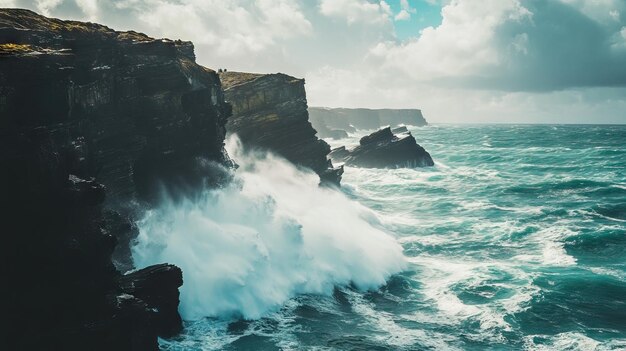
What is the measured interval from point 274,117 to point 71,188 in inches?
1529

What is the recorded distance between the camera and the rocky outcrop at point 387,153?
8988 centimetres

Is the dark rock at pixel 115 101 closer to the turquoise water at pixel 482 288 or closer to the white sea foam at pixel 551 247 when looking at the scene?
the turquoise water at pixel 482 288

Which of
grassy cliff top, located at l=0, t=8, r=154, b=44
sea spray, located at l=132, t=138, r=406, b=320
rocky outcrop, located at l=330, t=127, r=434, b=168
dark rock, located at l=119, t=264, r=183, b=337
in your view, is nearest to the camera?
dark rock, located at l=119, t=264, r=183, b=337

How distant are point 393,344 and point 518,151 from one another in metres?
98.4

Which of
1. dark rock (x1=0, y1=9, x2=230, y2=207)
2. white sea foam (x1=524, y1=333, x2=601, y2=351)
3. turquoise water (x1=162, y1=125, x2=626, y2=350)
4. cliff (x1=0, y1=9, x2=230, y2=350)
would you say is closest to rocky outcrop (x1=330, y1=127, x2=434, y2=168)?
turquoise water (x1=162, y1=125, x2=626, y2=350)

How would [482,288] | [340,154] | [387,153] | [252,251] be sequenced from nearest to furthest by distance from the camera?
[482,288] < [252,251] < [387,153] < [340,154]

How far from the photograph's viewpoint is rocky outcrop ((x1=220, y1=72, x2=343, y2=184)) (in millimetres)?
54031

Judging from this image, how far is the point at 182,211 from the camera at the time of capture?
105 feet

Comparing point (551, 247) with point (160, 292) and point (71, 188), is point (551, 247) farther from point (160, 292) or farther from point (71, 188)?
point (71, 188)

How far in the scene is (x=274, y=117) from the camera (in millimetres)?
56031

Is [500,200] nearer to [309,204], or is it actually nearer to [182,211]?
[309,204]

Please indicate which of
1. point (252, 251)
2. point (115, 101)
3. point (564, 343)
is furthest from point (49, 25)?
point (564, 343)

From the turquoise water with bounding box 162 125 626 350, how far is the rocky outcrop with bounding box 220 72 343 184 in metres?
9.85

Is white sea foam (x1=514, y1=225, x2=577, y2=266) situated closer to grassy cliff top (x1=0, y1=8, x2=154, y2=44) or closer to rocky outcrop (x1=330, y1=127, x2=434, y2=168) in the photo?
grassy cliff top (x1=0, y1=8, x2=154, y2=44)
